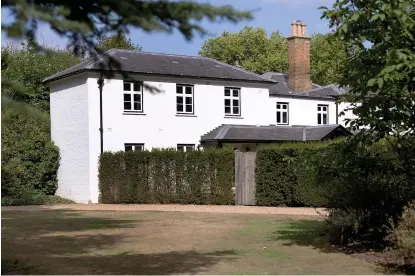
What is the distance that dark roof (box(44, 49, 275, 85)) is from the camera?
2806 centimetres

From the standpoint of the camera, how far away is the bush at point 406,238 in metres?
8.33

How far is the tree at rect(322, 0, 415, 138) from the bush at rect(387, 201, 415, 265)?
1.60 metres

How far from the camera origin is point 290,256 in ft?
32.2


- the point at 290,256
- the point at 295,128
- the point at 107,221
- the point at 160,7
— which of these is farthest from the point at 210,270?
the point at 295,128

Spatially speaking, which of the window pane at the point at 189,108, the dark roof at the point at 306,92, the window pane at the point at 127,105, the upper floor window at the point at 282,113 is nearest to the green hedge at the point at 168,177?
the window pane at the point at 127,105

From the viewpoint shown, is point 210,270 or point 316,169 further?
point 316,169

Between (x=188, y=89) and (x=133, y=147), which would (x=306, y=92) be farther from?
(x=133, y=147)

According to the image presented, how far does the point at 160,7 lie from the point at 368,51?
482 cm

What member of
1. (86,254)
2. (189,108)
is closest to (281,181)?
(189,108)

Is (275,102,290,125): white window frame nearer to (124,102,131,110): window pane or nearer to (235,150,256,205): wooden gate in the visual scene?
(124,102,131,110): window pane

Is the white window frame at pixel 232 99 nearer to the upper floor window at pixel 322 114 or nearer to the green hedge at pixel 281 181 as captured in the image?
the upper floor window at pixel 322 114

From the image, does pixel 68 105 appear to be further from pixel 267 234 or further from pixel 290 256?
pixel 290 256

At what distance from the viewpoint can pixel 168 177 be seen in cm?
2489

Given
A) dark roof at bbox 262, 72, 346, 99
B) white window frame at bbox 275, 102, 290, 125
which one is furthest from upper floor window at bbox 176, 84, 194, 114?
white window frame at bbox 275, 102, 290, 125
